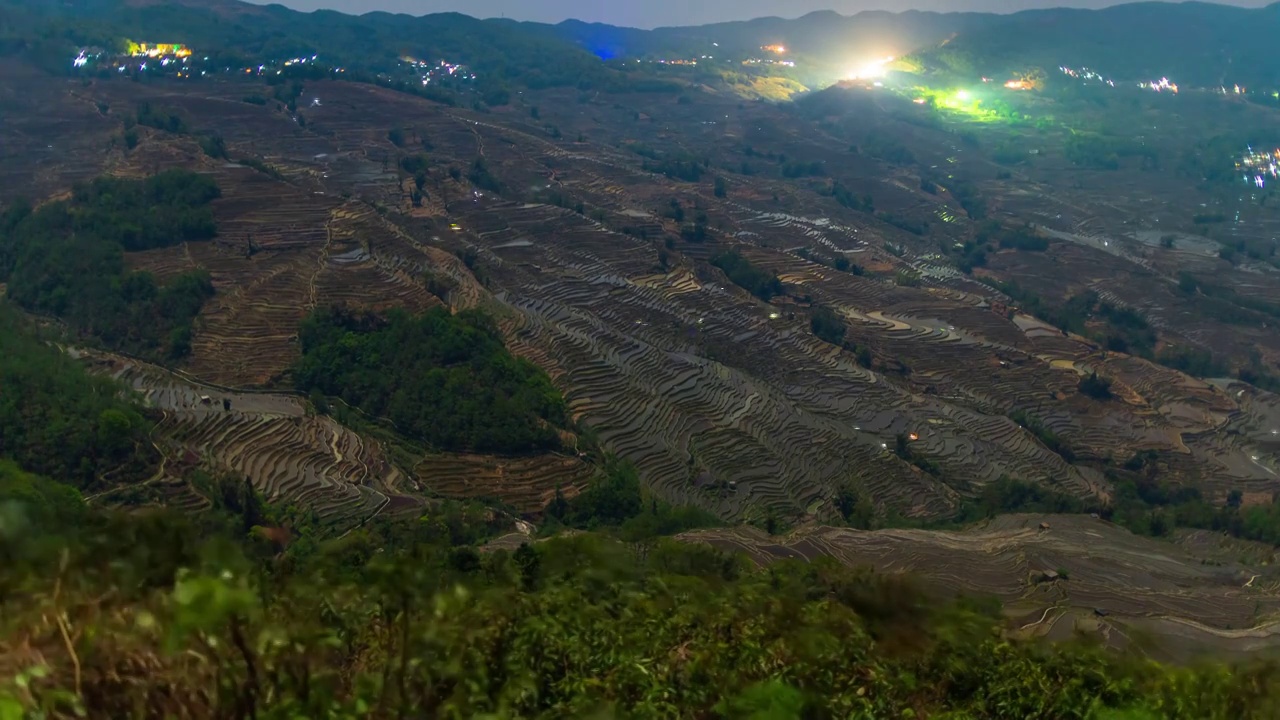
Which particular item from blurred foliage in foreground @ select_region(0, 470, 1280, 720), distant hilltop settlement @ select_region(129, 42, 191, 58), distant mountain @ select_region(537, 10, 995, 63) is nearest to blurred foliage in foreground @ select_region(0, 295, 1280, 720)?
blurred foliage in foreground @ select_region(0, 470, 1280, 720)

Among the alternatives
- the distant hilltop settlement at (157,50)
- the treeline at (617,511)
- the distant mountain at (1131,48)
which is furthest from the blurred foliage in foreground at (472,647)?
the distant mountain at (1131,48)

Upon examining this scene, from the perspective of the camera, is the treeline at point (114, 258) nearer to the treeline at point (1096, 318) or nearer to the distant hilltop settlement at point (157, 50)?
the treeline at point (1096, 318)

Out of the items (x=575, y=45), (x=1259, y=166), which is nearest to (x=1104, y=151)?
(x=1259, y=166)

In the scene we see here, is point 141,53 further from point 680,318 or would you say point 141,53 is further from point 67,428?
point 67,428

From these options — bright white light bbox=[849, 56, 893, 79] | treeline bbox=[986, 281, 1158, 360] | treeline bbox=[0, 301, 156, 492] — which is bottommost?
treeline bbox=[986, 281, 1158, 360]

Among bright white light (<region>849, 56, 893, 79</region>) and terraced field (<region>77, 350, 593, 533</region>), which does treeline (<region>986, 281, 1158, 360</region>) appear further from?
bright white light (<region>849, 56, 893, 79</region>)

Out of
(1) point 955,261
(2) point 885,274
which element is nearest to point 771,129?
(1) point 955,261

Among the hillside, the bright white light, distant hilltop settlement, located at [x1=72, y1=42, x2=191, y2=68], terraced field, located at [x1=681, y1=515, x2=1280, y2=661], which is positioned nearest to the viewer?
the hillside
